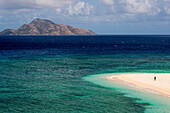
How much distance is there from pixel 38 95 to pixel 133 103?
17278 millimetres

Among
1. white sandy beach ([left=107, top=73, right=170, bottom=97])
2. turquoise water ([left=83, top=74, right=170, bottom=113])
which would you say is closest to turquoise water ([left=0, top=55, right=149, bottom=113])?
turquoise water ([left=83, top=74, right=170, bottom=113])

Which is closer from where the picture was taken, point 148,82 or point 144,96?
point 144,96

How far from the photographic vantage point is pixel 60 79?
5859cm

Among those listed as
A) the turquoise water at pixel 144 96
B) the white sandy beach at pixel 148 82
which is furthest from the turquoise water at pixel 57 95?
the white sandy beach at pixel 148 82

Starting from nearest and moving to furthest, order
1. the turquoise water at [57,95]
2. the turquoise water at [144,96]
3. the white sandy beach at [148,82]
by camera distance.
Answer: the turquoise water at [57,95], the turquoise water at [144,96], the white sandy beach at [148,82]

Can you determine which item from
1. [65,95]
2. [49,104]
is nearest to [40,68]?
[65,95]

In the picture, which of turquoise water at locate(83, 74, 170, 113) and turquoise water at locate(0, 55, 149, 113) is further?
turquoise water at locate(83, 74, 170, 113)

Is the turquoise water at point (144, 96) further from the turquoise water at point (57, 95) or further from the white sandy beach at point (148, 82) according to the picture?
the white sandy beach at point (148, 82)

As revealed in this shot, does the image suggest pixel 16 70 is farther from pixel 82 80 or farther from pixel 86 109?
pixel 86 109

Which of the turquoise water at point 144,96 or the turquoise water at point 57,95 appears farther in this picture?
the turquoise water at point 144,96

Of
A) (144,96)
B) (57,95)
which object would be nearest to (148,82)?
(144,96)

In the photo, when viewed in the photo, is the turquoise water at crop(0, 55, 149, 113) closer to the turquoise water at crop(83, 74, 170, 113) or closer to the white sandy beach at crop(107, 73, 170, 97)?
the turquoise water at crop(83, 74, 170, 113)

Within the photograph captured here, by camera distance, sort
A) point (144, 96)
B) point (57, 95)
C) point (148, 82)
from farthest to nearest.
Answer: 1. point (148, 82)
2. point (144, 96)
3. point (57, 95)

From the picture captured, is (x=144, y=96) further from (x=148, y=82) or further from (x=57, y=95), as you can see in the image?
(x=57, y=95)
